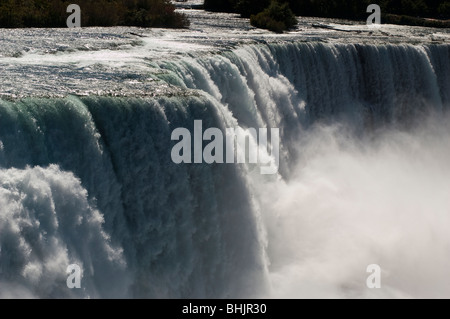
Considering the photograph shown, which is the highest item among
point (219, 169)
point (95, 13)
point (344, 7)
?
point (344, 7)

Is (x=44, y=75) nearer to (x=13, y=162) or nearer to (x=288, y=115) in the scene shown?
(x=13, y=162)

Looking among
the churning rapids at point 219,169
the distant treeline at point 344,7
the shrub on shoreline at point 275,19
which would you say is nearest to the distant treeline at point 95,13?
the churning rapids at point 219,169

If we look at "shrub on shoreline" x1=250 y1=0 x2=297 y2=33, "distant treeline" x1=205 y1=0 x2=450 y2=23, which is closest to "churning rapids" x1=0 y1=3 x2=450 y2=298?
"shrub on shoreline" x1=250 y1=0 x2=297 y2=33

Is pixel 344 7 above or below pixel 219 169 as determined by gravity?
above

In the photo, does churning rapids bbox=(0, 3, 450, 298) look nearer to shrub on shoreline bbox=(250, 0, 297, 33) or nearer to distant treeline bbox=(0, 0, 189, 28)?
distant treeline bbox=(0, 0, 189, 28)

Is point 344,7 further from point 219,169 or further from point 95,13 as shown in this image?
point 219,169

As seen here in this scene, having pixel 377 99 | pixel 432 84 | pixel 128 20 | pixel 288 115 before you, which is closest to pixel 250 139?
pixel 288 115

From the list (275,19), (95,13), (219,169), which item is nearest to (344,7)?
(275,19)
